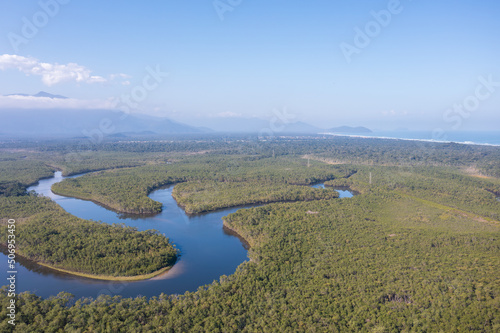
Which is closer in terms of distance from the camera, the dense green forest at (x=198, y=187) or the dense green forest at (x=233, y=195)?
the dense green forest at (x=233, y=195)

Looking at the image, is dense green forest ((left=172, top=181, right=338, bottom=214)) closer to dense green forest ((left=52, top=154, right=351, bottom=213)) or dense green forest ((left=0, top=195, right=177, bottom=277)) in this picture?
dense green forest ((left=52, top=154, right=351, bottom=213))

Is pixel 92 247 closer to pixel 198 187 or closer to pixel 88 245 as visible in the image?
pixel 88 245

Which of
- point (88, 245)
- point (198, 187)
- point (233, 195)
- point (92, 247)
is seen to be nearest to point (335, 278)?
point (92, 247)

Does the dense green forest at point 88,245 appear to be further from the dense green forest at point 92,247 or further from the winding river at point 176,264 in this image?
the winding river at point 176,264

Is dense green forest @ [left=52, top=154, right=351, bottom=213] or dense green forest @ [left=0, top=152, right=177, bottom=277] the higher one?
dense green forest @ [left=52, top=154, right=351, bottom=213]

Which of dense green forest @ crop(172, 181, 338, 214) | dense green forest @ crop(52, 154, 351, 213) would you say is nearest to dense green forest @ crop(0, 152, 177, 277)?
dense green forest @ crop(52, 154, 351, 213)

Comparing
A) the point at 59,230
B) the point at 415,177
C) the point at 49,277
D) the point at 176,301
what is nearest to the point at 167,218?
the point at 59,230

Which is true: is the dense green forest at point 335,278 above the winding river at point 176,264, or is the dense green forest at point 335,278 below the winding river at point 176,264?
above

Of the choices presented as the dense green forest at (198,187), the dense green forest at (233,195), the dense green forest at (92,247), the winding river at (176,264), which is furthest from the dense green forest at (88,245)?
the dense green forest at (233,195)

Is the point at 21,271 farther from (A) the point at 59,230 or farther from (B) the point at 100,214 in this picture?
(B) the point at 100,214
